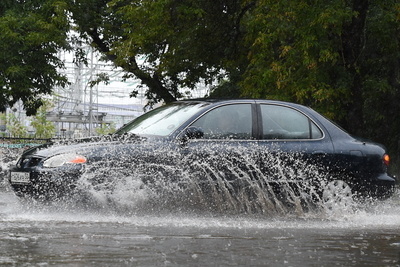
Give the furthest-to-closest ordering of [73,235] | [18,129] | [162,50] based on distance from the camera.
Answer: [18,129]
[162,50]
[73,235]

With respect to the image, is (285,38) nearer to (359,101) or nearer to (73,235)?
(359,101)

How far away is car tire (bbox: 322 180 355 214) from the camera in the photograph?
9.86 metres

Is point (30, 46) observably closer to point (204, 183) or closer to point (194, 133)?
point (194, 133)

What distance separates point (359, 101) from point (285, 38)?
2559mm

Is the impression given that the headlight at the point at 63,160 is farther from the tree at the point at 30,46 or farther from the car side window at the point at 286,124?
the tree at the point at 30,46

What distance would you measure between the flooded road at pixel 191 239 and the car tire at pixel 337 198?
0.34ft

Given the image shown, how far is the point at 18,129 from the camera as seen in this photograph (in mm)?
73875

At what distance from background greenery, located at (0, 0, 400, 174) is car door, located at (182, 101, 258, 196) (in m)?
9.38

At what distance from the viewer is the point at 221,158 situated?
9.45 meters

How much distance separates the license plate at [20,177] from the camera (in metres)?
8.98

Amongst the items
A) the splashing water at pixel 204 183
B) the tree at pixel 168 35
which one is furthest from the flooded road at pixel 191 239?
the tree at pixel 168 35

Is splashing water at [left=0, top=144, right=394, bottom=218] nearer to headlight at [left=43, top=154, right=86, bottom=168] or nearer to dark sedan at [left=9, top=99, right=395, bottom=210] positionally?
dark sedan at [left=9, top=99, right=395, bottom=210]

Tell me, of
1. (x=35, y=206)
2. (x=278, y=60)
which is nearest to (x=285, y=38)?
(x=278, y=60)

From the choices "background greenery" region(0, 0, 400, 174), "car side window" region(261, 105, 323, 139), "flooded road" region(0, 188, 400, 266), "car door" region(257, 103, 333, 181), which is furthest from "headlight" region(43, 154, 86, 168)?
"background greenery" region(0, 0, 400, 174)
